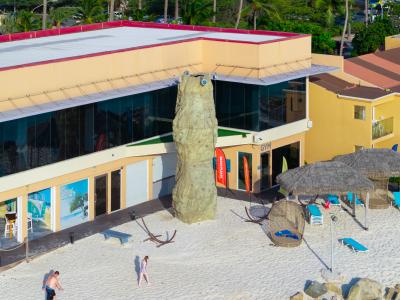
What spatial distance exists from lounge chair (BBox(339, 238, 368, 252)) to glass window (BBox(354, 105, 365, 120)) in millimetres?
10660

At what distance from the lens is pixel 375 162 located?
42688 millimetres

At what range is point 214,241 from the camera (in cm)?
3925

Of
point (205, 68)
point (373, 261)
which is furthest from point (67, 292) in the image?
point (205, 68)

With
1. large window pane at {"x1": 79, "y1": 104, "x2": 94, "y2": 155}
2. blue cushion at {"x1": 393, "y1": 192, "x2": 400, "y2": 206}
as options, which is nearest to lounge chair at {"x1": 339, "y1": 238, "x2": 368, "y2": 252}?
blue cushion at {"x1": 393, "y1": 192, "x2": 400, "y2": 206}

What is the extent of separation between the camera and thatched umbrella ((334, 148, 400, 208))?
42344 millimetres

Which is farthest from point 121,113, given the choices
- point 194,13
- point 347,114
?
point 194,13

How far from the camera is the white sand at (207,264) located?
34.4m

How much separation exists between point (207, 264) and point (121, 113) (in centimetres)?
867

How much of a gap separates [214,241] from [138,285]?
5288 millimetres

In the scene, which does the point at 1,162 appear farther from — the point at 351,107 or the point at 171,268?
the point at 351,107

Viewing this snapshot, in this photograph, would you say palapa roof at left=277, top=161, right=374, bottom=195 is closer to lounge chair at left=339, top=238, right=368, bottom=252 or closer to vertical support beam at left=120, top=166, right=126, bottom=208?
lounge chair at left=339, top=238, right=368, bottom=252

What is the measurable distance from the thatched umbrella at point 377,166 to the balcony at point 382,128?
4915 millimetres

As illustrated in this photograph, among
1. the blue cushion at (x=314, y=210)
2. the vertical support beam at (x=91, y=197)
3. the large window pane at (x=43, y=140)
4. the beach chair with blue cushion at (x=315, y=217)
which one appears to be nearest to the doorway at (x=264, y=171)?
the blue cushion at (x=314, y=210)

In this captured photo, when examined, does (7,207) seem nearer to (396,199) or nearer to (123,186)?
(123,186)
